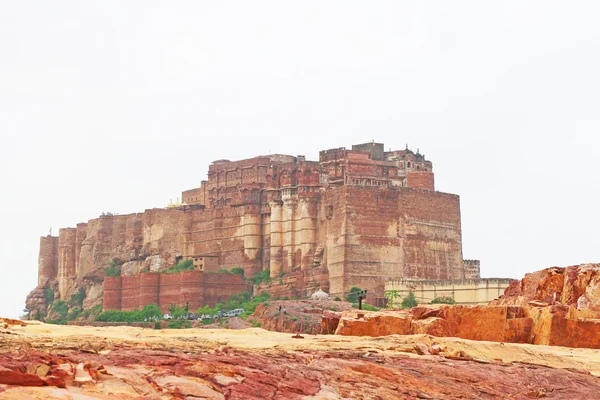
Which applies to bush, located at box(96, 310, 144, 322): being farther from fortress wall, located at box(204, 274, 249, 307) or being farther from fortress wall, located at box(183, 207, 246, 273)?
fortress wall, located at box(183, 207, 246, 273)

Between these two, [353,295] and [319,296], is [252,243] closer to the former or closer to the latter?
[319,296]

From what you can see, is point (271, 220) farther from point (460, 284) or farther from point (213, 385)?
point (213, 385)

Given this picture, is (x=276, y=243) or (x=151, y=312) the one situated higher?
(x=276, y=243)

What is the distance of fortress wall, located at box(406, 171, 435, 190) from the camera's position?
79.4 meters

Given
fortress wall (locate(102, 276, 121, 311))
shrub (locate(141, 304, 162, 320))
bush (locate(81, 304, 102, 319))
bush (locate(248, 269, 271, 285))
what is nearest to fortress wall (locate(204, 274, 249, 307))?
bush (locate(248, 269, 271, 285))

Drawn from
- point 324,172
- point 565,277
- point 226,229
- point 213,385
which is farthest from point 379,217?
point 213,385

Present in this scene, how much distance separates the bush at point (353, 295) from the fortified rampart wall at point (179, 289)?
9580mm

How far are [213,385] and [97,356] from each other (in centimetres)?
175

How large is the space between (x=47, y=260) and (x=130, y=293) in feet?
53.7

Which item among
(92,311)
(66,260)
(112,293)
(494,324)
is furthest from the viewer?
(66,260)

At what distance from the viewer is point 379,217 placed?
74125 millimetres

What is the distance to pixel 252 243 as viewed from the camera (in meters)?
81.6

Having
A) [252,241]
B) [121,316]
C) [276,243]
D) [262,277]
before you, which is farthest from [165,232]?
[276,243]

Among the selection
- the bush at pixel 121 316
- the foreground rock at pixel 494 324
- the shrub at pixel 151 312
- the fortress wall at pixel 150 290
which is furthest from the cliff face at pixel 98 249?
the foreground rock at pixel 494 324
